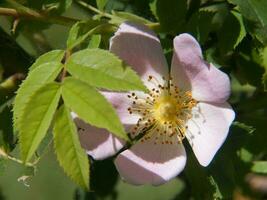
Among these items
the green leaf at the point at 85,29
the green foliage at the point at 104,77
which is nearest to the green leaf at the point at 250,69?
the green foliage at the point at 104,77

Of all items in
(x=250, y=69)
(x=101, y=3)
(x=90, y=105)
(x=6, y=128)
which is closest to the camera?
(x=90, y=105)

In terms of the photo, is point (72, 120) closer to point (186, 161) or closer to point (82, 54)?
point (82, 54)

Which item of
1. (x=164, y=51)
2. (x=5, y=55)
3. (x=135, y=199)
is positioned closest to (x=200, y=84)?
(x=164, y=51)

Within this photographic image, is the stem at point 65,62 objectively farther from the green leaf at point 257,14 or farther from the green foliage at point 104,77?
the green leaf at point 257,14

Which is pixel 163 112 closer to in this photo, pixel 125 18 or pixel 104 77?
pixel 125 18

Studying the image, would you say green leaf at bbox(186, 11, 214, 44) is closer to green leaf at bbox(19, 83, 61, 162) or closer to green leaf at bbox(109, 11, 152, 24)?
green leaf at bbox(109, 11, 152, 24)

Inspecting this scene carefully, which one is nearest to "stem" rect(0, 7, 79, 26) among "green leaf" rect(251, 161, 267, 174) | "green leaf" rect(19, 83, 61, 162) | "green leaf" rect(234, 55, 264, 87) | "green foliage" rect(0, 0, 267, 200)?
"green foliage" rect(0, 0, 267, 200)

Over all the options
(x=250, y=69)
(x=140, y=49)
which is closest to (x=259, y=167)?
(x=250, y=69)
